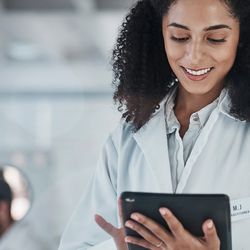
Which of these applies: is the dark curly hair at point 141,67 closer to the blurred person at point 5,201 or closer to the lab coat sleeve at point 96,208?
the lab coat sleeve at point 96,208

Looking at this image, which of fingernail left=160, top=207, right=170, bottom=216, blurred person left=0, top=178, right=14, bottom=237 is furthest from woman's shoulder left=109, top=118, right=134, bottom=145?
blurred person left=0, top=178, right=14, bottom=237

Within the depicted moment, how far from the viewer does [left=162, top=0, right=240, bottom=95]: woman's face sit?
142 cm

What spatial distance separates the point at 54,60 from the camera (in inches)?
278

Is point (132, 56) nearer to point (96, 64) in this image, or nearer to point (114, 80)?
point (114, 80)

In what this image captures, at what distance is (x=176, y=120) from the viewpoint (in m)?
1.58

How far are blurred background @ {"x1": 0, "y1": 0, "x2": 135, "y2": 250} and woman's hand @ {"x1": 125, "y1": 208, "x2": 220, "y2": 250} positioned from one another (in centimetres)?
406

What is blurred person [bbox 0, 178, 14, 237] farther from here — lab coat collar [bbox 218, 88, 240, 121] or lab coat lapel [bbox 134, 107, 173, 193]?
lab coat collar [bbox 218, 88, 240, 121]

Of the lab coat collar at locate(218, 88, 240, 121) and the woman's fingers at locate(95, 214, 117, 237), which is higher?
the lab coat collar at locate(218, 88, 240, 121)

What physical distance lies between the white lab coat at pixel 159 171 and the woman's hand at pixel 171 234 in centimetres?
16

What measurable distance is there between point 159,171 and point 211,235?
25 cm

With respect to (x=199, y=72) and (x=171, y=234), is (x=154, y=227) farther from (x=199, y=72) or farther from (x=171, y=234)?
(x=199, y=72)

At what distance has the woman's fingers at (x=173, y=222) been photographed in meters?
1.30

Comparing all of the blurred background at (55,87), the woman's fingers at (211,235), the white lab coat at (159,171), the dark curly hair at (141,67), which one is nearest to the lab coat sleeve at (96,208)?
the white lab coat at (159,171)

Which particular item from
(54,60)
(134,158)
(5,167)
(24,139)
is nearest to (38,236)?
(5,167)
